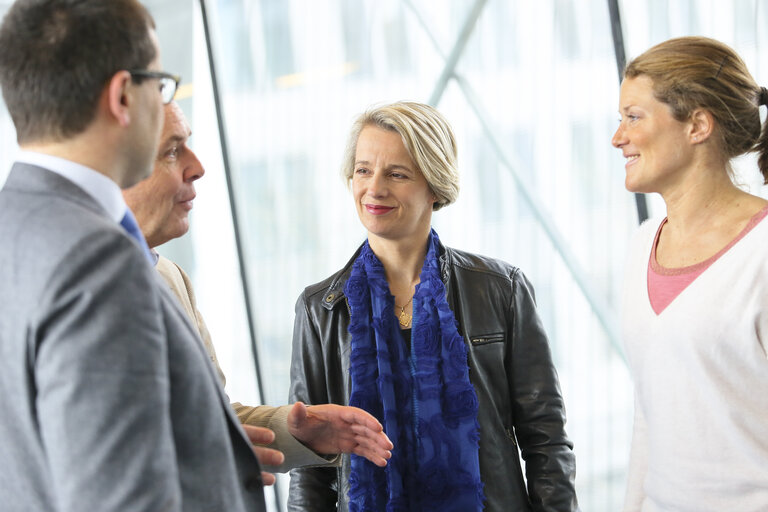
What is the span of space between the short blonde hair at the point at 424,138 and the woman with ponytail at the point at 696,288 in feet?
1.92

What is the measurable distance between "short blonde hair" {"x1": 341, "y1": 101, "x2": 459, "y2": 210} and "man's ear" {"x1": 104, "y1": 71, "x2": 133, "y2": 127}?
4.34 ft

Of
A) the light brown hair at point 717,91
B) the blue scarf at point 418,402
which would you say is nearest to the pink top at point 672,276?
the light brown hair at point 717,91

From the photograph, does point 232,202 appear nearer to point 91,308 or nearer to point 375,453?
point 375,453

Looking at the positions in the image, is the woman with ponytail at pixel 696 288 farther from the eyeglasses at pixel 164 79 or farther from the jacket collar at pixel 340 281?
the eyeglasses at pixel 164 79

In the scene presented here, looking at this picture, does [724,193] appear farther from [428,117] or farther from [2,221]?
[2,221]

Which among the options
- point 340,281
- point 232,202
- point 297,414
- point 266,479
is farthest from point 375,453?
point 232,202

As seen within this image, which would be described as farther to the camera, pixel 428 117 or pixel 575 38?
pixel 575 38

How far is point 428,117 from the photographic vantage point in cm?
241

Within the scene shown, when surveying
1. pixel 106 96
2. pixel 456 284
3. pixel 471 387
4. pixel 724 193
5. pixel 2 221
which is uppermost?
pixel 106 96

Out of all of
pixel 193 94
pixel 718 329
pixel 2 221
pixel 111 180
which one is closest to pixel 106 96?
pixel 111 180

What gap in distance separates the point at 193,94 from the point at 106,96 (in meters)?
3.54

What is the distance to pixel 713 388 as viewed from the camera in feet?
5.46

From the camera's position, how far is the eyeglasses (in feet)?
3.63

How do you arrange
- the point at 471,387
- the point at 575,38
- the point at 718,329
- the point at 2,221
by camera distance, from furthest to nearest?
1. the point at 575,38
2. the point at 471,387
3. the point at 718,329
4. the point at 2,221
